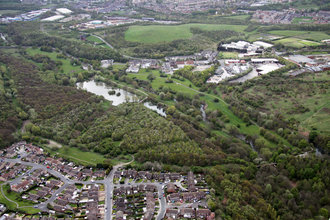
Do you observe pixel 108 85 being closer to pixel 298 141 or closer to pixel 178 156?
pixel 178 156

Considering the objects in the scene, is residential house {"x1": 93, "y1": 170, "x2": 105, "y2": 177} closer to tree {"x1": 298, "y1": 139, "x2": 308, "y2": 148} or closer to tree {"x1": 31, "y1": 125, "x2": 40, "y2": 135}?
tree {"x1": 31, "y1": 125, "x2": 40, "y2": 135}

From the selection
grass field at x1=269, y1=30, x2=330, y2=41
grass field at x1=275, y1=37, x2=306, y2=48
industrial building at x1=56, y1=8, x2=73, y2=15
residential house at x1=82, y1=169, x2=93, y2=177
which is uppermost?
industrial building at x1=56, y1=8, x2=73, y2=15

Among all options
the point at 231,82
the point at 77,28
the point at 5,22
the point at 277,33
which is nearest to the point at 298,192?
the point at 231,82

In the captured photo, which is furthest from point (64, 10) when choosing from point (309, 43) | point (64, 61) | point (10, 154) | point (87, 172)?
point (87, 172)

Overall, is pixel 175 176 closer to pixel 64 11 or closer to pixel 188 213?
pixel 188 213

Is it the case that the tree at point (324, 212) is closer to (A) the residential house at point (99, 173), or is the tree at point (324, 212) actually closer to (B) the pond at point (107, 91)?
(A) the residential house at point (99, 173)

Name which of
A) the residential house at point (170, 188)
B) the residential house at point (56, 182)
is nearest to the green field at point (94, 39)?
the residential house at point (56, 182)

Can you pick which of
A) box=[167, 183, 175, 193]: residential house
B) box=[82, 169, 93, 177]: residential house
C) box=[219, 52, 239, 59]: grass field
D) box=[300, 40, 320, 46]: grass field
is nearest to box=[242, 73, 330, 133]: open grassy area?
box=[219, 52, 239, 59]: grass field
